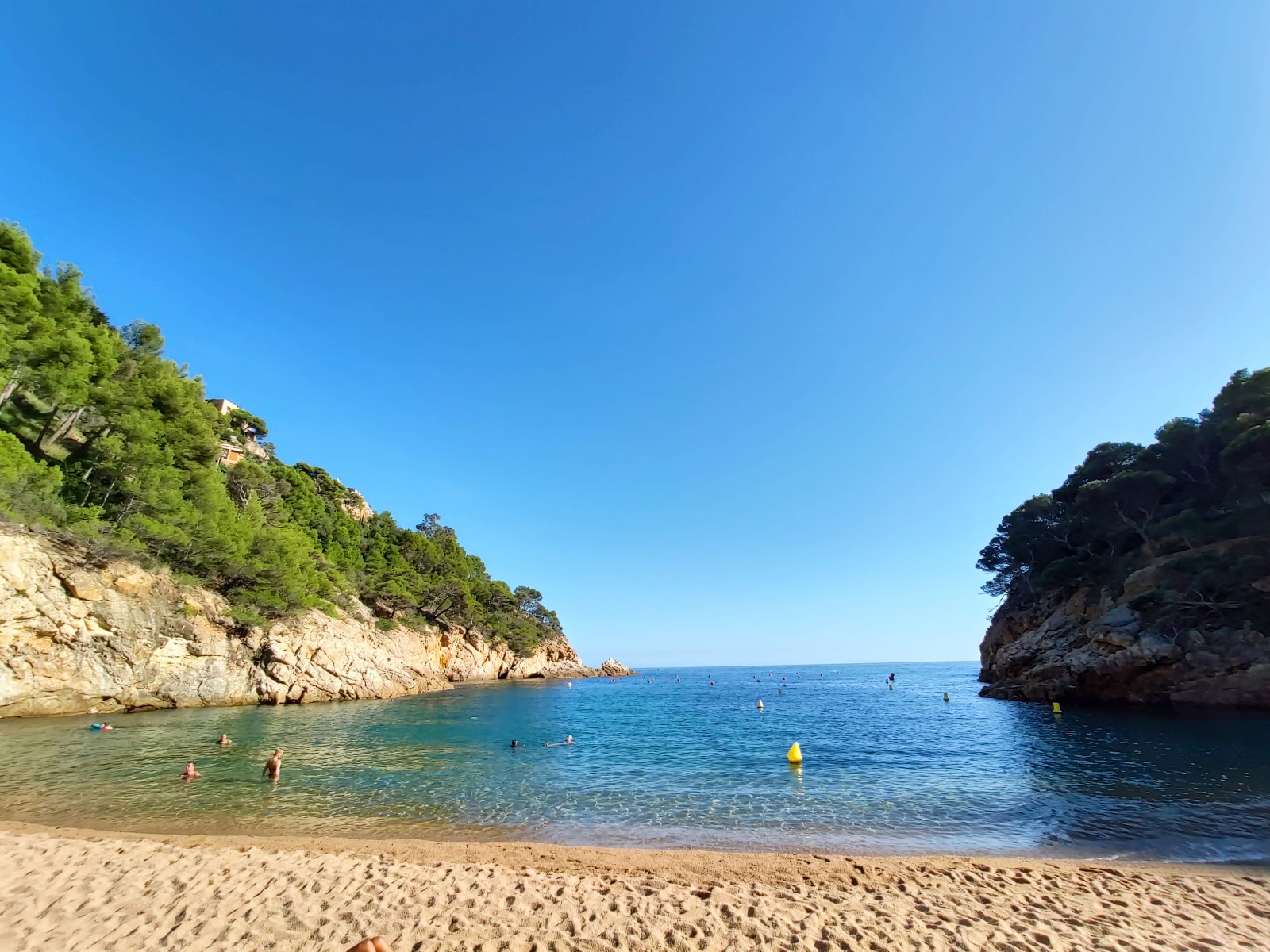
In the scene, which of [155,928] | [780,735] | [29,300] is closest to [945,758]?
[780,735]

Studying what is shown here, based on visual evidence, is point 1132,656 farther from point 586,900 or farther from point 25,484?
point 25,484

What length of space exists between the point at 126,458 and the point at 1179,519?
61966 millimetres

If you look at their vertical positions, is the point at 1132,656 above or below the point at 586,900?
above

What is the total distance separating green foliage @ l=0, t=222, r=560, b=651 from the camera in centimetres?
2569

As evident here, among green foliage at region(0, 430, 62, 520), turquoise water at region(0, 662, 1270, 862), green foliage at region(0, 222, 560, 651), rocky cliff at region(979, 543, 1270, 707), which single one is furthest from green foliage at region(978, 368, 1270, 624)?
green foliage at region(0, 430, 62, 520)

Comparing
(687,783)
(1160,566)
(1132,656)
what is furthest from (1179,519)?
(687,783)

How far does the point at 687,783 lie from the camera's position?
54.6ft

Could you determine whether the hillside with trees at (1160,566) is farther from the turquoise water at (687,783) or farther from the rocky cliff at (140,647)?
the rocky cliff at (140,647)

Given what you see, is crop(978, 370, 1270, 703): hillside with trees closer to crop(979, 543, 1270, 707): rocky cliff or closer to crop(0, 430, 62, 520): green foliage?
crop(979, 543, 1270, 707): rocky cliff

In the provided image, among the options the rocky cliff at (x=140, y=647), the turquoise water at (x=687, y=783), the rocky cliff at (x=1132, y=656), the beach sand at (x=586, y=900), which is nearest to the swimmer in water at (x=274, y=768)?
the turquoise water at (x=687, y=783)

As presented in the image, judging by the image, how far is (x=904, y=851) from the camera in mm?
10430

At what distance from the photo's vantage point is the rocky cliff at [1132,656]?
1123 inches

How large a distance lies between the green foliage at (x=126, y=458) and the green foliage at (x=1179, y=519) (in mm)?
56072

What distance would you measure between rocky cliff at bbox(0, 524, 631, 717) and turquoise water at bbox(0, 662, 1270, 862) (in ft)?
8.27
